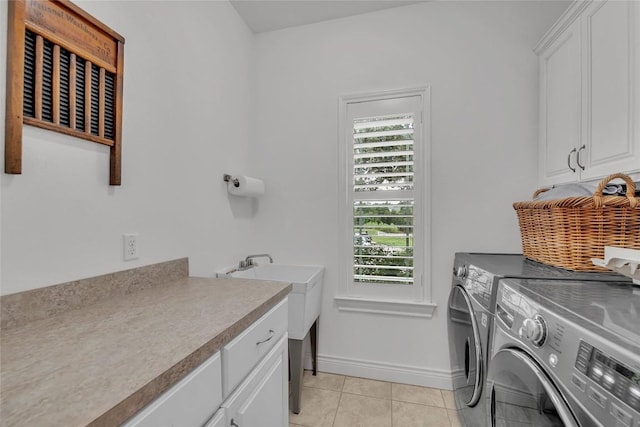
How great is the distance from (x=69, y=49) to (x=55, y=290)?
81cm

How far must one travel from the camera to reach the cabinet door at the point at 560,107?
1.44m

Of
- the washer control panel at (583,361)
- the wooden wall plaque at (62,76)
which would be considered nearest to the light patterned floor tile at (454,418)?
the washer control panel at (583,361)

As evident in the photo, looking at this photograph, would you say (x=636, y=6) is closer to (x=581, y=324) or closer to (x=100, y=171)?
(x=581, y=324)

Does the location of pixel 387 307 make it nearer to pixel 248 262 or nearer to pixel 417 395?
pixel 417 395

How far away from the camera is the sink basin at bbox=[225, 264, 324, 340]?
1.65 metres

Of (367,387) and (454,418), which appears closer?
(454,418)

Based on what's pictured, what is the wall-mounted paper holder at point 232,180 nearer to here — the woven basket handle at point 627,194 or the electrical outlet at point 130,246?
the electrical outlet at point 130,246

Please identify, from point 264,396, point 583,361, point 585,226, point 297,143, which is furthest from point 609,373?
point 297,143

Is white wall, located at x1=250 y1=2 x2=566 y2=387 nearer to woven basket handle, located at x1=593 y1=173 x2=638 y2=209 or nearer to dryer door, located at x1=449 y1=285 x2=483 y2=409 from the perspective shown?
dryer door, located at x1=449 y1=285 x2=483 y2=409

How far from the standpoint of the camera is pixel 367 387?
1906 mm

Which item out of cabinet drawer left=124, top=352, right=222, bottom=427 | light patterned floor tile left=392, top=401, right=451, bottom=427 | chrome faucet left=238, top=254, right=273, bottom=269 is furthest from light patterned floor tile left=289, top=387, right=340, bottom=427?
cabinet drawer left=124, top=352, right=222, bottom=427

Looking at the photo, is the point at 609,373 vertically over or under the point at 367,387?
over

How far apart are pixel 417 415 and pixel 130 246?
1.78 m

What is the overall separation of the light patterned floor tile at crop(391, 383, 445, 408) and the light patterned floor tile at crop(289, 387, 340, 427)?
40 centimetres
